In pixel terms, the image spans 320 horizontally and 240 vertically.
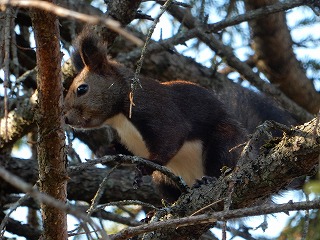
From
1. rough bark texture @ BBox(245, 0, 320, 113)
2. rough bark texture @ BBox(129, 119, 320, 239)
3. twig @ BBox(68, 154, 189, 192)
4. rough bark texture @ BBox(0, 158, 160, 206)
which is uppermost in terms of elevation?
rough bark texture @ BBox(245, 0, 320, 113)

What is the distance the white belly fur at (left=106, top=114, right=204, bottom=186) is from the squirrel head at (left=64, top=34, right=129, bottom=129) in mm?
109

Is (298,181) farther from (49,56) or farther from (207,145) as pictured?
(49,56)

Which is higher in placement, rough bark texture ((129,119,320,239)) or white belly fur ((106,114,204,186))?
white belly fur ((106,114,204,186))

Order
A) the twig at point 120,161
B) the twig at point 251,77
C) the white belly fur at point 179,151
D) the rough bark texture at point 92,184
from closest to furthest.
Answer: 1. the twig at point 120,161
2. the white belly fur at point 179,151
3. the rough bark texture at point 92,184
4. the twig at point 251,77

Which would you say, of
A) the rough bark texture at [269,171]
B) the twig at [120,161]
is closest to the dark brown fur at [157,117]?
the twig at [120,161]

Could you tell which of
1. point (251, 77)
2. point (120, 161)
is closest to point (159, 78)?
point (251, 77)

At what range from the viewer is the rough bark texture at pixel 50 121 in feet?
8.50

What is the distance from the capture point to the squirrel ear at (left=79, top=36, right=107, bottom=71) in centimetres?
440

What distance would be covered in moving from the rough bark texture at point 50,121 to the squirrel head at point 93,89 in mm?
1665

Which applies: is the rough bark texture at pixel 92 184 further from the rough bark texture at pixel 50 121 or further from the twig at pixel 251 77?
the rough bark texture at pixel 50 121

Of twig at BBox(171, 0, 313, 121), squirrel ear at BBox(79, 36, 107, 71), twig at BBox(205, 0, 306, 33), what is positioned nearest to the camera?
squirrel ear at BBox(79, 36, 107, 71)

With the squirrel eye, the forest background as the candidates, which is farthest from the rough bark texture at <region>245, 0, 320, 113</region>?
the squirrel eye

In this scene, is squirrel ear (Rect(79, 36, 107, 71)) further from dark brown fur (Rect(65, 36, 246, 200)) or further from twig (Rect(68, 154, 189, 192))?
twig (Rect(68, 154, 189, 192))

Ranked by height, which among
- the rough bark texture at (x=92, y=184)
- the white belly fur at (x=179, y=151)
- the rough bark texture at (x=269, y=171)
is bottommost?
the rough bark texture at (x=269, y=171)
